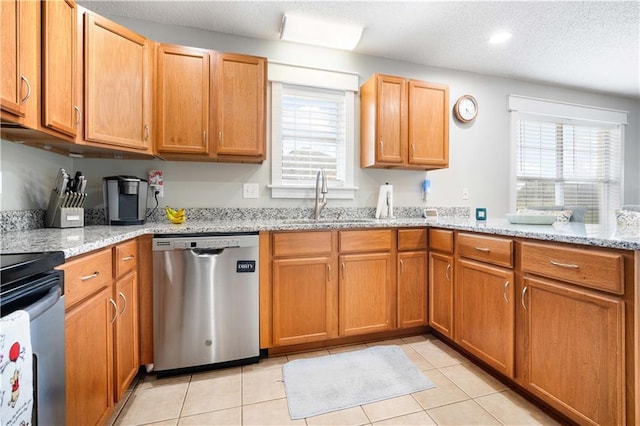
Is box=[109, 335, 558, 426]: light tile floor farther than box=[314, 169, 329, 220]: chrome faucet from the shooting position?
No

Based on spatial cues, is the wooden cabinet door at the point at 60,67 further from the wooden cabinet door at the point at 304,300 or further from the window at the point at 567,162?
the window at the point at 567,162

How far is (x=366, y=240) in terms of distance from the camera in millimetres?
2217

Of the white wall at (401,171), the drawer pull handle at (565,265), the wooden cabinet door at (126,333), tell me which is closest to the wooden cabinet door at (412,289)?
the white wall at (401,171)

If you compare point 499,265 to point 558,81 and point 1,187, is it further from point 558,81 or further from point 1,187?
point 558,81

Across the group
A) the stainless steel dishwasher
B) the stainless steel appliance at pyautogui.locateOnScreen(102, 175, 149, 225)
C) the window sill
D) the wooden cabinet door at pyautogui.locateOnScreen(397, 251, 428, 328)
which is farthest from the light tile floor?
the window sill

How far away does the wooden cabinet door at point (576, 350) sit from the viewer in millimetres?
1173

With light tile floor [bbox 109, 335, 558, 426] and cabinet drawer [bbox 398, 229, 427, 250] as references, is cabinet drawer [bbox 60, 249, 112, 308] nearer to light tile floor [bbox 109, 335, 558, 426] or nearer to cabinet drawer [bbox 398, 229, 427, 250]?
light tile floor [bbox 109, 335, 558, 426]

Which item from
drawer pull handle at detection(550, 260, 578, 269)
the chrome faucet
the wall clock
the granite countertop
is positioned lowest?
drawer pull handle at detection(550, 260, 578, 269)

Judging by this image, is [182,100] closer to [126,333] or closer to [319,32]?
[319,32]

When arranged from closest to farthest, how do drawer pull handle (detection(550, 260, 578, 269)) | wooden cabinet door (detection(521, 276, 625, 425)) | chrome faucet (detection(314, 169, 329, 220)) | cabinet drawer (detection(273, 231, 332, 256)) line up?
wooden cabinet door (detection(521, 276, 625, 425)), drawer pull handle (detection(550, 260, 578, 269)), cabinet drawer (detection(273, 231, 332, 256)), chrome faucet (detection(314, 169, 329, 220))

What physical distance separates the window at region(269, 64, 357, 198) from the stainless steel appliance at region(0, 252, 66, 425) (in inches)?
69.7

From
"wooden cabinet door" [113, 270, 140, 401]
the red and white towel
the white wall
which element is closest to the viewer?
the red and white towel

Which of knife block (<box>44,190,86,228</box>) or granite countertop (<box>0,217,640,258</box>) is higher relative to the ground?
knife block (<box>44,190,86,228</box>)

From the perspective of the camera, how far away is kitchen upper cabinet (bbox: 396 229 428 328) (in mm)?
2308
